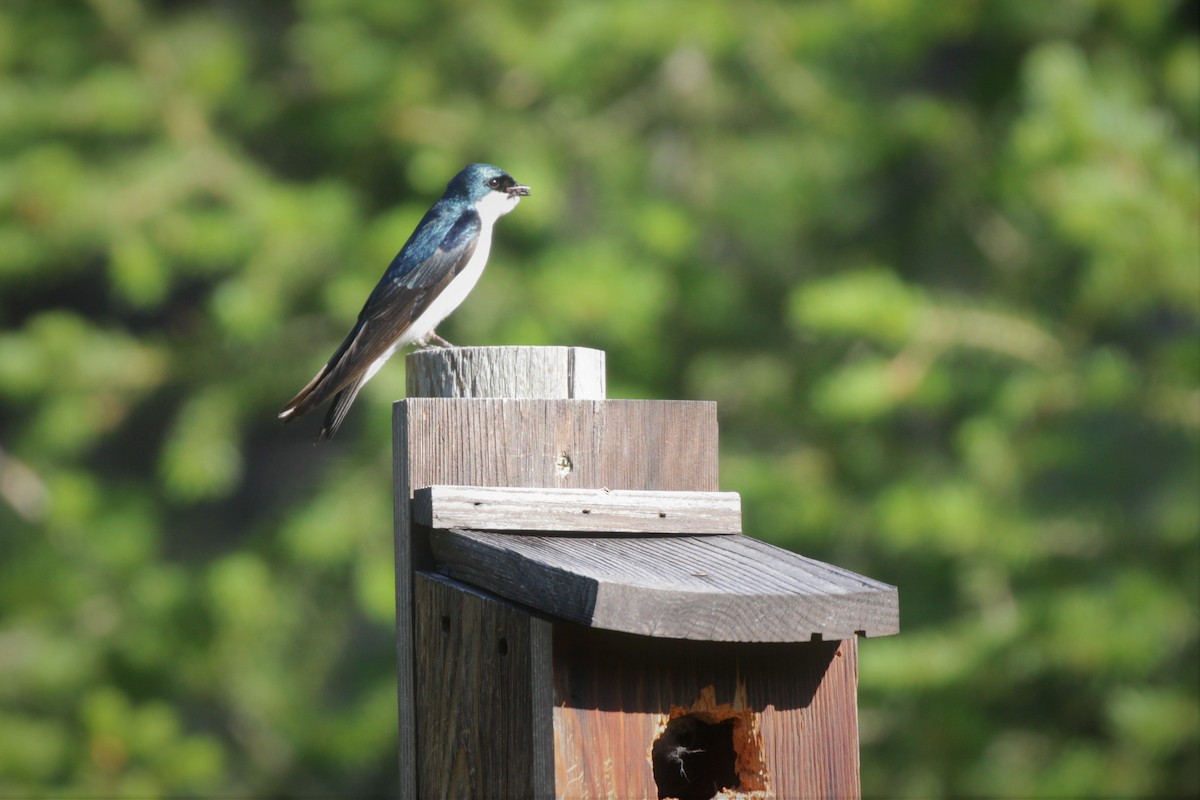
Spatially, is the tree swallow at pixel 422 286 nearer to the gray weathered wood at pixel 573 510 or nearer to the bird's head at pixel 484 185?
the bird's head at pixel 484 185

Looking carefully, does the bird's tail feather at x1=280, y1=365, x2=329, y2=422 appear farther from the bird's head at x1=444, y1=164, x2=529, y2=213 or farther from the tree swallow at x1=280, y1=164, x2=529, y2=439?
the bird's head at x1=444, y1=164, x2=529, y2=213

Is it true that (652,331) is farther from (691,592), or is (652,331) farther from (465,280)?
(691,592)

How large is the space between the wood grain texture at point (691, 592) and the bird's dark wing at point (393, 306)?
85cm

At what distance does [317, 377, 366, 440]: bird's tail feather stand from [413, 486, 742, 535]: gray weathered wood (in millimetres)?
830

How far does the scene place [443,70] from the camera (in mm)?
5340

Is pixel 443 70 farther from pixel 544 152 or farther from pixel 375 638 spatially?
pixel 375 638

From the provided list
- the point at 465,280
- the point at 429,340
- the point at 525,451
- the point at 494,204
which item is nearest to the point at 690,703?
the point at 525,451

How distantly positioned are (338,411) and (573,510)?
1077 mm

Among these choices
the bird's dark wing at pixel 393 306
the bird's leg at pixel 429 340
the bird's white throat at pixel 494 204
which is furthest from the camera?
the bird's white throat at pixel 494 204

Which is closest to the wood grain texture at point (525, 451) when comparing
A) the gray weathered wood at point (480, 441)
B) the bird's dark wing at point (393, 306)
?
the gray weathered wood at point (480, 441)

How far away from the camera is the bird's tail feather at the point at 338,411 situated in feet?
8.73

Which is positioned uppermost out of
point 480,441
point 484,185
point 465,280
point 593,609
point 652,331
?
point 484,185

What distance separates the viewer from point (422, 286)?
11.0 feet

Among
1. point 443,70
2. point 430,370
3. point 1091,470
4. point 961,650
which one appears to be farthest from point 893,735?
point 430,370
